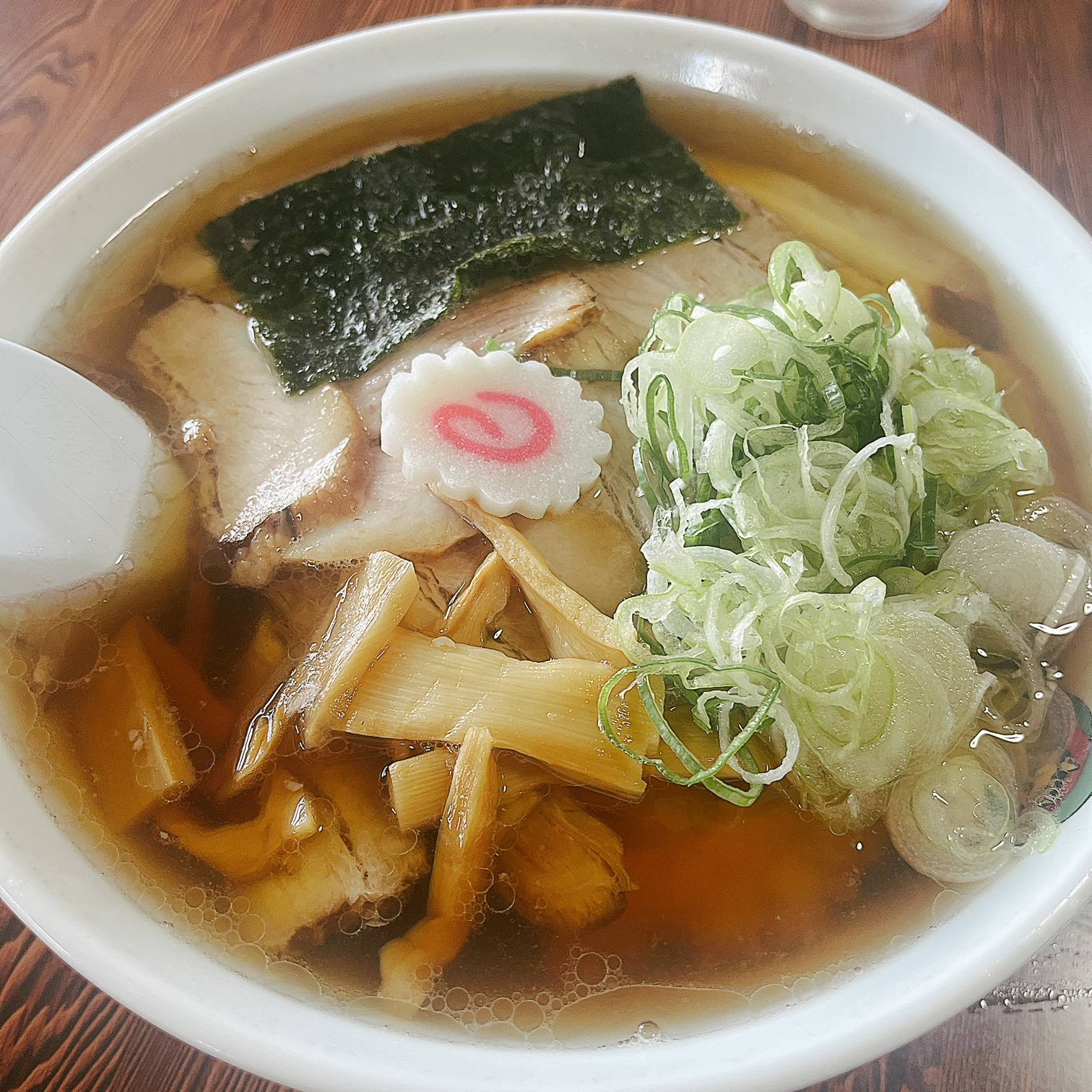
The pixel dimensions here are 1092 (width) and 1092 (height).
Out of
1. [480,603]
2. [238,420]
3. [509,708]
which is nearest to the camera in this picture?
[509,708]

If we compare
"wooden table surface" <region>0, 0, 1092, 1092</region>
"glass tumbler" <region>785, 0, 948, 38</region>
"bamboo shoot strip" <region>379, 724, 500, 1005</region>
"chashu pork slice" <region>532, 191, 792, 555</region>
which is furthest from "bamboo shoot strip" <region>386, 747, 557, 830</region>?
"glass tumbler" <region>785, 0, 948, 38</region>

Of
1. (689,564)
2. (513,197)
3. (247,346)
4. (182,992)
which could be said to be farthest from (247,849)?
(513,197)

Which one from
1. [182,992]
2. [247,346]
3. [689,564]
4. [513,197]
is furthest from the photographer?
[513,197]

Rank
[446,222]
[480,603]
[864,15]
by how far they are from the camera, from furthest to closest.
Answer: [864,15], [446,222], [480,603]

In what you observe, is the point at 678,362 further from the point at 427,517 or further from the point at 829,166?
the point at 829,166

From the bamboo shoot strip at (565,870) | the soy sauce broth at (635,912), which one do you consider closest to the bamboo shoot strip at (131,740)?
the soy sauce broth at (635,912)

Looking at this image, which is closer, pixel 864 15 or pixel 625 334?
pixel 625 334

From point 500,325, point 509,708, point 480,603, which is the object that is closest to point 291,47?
point 500,325

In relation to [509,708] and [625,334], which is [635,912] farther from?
[625,334]
